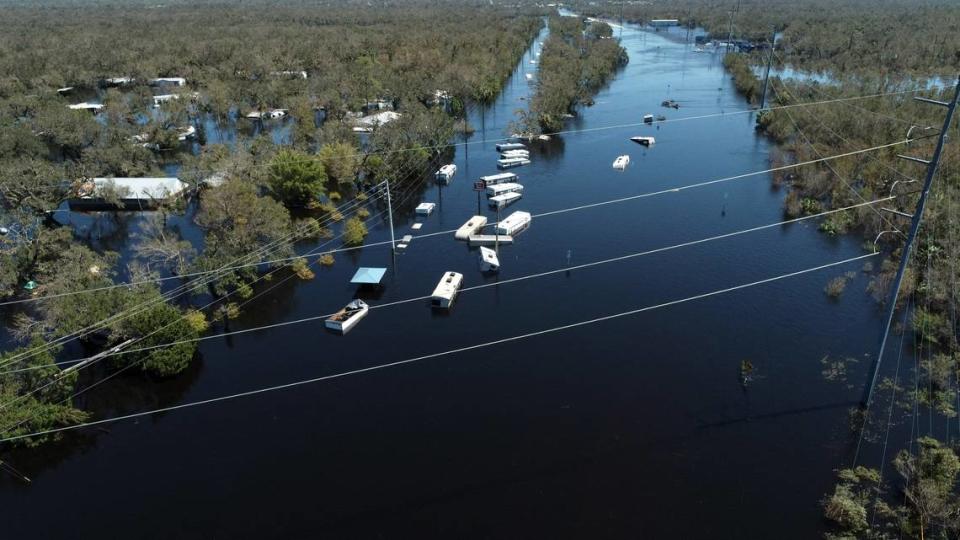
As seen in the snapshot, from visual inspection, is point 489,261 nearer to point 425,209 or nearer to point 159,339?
point 425,209

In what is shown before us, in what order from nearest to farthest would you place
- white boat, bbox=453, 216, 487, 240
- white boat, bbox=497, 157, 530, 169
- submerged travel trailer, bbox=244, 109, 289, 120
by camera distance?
white boat, bbox=453, 216, 487, 240
white boat, bbox=497, 157, 530, 169
submerged travel trailer, bbox=244, 109, 289, 120

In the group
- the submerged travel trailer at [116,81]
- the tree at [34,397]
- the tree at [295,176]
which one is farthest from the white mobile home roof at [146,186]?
the submerged travel trailer at [116,81]

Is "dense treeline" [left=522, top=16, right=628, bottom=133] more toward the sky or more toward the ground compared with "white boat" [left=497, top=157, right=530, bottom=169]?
more toward the sky

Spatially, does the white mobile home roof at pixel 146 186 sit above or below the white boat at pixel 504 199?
above

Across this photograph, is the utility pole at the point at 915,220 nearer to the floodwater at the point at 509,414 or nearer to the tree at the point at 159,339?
the floodwater at the point at 509,414

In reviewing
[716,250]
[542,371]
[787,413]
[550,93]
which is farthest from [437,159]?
[787,413]

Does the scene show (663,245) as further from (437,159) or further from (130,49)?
(130,49)

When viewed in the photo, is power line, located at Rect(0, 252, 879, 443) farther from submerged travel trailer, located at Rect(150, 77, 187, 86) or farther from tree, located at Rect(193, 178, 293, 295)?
submerged travel trailer, located at Rect(150, 77, 187, 86)

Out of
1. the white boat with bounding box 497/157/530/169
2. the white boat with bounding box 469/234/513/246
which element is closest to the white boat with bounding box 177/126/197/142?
the white boat with bounding box 497/157/530/169
